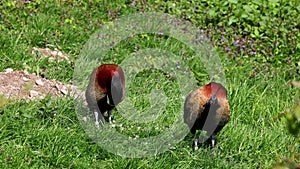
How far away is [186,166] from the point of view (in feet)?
15.2

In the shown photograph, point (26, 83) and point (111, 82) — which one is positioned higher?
point (111, 82)

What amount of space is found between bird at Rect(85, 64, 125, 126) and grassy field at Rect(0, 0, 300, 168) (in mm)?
197

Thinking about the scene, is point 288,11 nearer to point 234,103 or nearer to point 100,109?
point 234,103

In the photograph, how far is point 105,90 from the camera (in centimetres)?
510

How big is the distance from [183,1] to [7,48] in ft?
9.44

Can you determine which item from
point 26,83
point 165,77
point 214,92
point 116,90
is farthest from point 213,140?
point 26,83

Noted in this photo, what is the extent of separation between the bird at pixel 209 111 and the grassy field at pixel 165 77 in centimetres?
14

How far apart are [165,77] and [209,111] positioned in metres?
1.38

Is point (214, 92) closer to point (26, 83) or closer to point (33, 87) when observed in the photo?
point (33, 87)

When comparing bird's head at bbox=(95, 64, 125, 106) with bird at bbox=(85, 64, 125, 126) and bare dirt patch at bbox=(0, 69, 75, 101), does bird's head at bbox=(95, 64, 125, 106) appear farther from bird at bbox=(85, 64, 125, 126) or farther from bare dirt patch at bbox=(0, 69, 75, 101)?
bare dirt patch at bbox=(0, 69, 75, 101)

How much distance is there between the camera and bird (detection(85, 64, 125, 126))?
5008 millimetres

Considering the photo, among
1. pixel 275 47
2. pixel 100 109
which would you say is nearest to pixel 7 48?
pixel 100 109

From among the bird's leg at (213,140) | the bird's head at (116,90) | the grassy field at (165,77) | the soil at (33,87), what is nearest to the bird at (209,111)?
the bird's leg at (213,140)

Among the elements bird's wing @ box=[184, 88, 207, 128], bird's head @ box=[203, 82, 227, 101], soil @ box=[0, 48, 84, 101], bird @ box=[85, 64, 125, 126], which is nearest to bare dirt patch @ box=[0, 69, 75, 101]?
soil @ box=[0, 48, 84, 101]
